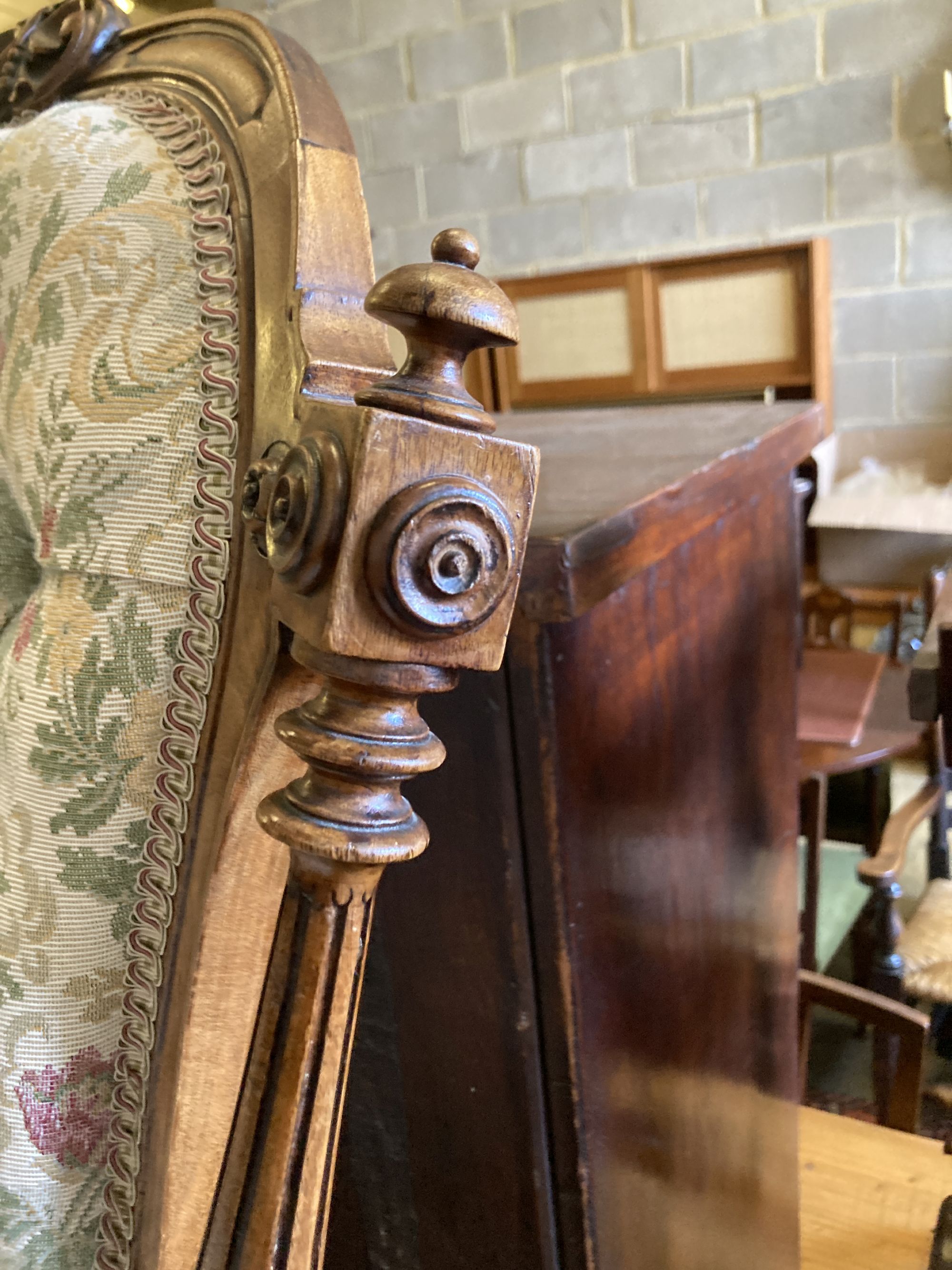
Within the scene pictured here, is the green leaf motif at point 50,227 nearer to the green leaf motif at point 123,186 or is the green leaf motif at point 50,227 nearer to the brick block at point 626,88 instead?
the green leaf motif at point 123,186

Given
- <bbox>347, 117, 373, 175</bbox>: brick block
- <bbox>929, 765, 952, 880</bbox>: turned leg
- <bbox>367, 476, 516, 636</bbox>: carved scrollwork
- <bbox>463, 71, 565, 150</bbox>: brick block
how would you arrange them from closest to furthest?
<bbox>367, 476, 516, 636</bbox>: carved scrollwork < <bbox>929, 765, 952, 880</bbox>: turned leg < <bbox>463, 71, 565, 150</bbox>: brick block < <bbox>347, 117, 373, 175</bbox>: brick block

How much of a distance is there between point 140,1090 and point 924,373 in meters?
2.55

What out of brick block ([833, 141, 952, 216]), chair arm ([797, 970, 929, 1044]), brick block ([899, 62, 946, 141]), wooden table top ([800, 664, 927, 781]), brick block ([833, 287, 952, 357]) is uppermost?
brick block ([899, 62, 946, 141])

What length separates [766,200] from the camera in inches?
100

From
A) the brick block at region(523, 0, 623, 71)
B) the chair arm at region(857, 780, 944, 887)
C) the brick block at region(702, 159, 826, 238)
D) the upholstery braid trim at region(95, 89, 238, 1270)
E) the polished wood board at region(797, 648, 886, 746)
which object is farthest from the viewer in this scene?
the brick block at region(523, 0, 623, 71)

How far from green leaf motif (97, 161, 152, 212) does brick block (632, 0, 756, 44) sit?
2.58 m

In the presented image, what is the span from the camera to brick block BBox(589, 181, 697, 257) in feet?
8.67

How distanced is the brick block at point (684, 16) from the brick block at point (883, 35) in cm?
22

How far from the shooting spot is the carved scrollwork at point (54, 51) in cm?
52

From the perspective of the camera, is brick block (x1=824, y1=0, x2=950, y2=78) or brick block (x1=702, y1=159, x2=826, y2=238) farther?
brick block (x1=702, y1=159, x2=826, y2=238)

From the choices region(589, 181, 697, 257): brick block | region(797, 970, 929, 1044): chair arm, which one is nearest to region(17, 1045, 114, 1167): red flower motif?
region(797, 970, 929, 1044): chair arm

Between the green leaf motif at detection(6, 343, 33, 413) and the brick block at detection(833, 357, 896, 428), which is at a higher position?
the brick block at detection(833, 357, 896, 428)

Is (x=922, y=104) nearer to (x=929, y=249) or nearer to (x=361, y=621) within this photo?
(x=929, y=249)

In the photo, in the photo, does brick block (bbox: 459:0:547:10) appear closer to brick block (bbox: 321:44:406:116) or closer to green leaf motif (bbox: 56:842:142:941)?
brick block (bbox: 321:44:406:116)
